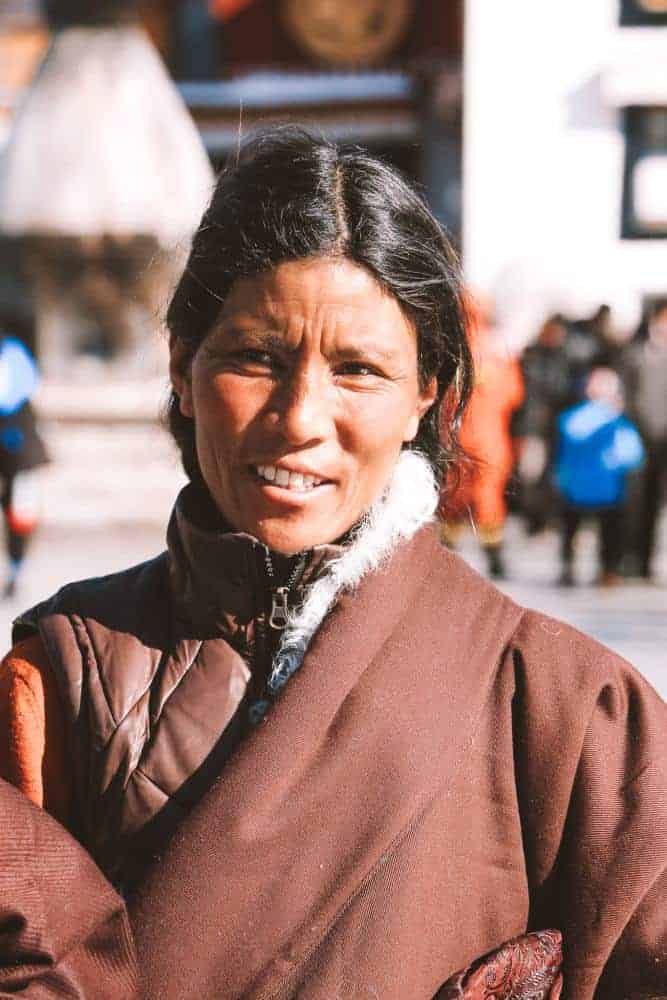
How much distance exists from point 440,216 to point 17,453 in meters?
5.45

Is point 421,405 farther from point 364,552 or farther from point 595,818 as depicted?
point 595,818

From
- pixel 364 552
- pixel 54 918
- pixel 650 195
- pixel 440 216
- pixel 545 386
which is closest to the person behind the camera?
pixel 54 918

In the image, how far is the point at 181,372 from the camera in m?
1.52

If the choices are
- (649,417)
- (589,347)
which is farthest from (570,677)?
(589,347)

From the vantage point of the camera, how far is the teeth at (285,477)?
1383 mm

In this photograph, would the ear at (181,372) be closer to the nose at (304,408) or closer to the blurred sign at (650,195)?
the nose at (304,408)

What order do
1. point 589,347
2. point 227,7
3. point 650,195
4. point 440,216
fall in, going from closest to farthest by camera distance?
point 440,216 → point 589,347 → point 650,195 → point 227,7

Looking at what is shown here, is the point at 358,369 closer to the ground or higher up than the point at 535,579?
higher up

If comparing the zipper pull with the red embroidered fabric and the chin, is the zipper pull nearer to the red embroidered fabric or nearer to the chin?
the chin

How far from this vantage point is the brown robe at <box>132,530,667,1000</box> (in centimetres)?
127

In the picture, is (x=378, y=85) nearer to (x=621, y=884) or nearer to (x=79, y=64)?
(x=79, y=64)

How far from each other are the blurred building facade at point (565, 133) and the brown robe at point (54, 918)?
1340 cm

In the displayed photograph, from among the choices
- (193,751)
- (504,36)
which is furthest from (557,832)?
(504,36)

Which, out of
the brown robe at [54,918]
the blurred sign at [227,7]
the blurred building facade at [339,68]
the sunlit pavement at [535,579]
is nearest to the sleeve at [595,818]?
the brown robe at [54,918]
